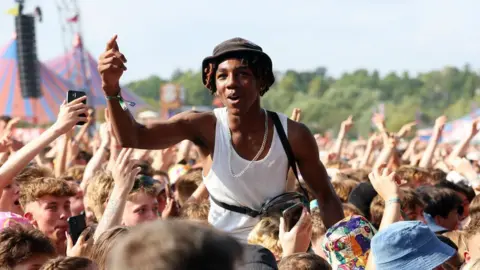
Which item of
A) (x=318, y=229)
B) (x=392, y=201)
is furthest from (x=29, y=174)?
(x=392, y=201)

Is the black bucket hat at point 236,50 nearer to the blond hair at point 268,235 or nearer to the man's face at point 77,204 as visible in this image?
the blond hair at point 268,235

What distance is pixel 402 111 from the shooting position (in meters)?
135

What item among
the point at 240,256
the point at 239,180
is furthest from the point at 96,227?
the point at 240,256

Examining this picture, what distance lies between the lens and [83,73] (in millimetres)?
37250

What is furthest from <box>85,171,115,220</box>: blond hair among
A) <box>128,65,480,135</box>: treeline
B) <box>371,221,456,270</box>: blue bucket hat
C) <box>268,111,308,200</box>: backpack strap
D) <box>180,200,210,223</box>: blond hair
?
<box>128,65,480,135</box>: treeline

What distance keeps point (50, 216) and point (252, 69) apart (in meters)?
1.78

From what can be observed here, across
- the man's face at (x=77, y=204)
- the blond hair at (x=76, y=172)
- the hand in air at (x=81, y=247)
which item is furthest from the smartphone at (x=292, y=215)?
the blond hair at (x=76, y=172)

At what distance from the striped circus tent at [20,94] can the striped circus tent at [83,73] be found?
184 cm

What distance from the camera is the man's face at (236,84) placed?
4.88 m

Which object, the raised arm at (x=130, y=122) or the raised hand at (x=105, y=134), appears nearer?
the raised arm at (x=130, y=122)

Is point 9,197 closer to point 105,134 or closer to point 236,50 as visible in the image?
point 236,50

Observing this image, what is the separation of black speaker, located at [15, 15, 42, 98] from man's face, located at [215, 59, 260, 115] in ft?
63.2

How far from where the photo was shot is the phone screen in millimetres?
4529

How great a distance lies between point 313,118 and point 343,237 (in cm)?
12385
